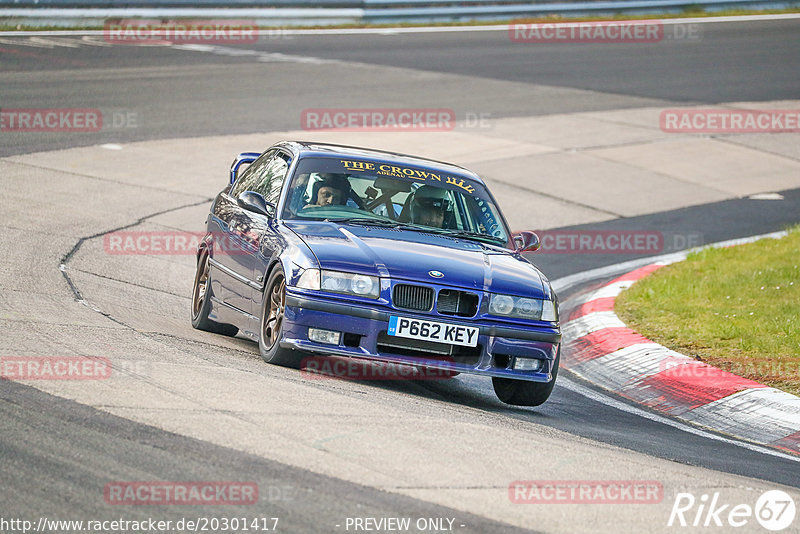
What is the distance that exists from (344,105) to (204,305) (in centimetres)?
1215

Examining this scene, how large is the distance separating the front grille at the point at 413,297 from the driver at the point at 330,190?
1.35 meters

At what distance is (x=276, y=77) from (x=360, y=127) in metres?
3.77

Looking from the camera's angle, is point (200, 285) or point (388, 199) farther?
point (200, 285)

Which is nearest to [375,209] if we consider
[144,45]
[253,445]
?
[253,445]

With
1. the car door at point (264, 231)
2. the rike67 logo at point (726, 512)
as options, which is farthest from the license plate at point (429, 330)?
the rike67 logo at point (726, 512)

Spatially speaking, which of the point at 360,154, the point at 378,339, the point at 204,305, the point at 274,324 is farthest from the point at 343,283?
the point at 204,305

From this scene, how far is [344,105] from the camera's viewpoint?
68.4 feet

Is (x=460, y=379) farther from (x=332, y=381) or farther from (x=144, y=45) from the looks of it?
(x=144, y=45)

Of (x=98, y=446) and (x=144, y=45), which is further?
→ (x=144, y=45)

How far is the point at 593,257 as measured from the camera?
1414cm

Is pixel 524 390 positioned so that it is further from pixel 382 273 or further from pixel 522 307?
pixel 382 273

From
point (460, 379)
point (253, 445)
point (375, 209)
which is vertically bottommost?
point (460, 379)

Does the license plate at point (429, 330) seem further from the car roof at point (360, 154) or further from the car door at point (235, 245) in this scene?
the car roof at point (360, 154)

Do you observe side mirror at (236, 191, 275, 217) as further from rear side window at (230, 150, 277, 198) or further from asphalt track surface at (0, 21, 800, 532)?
asphalt track surface at (0, 21, 800, 532)
